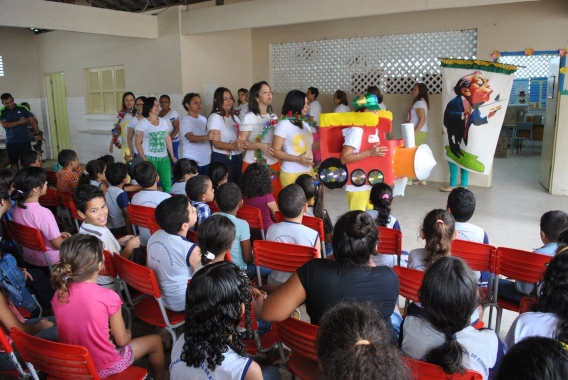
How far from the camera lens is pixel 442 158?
7.34 m

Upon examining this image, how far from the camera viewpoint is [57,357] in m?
1.65

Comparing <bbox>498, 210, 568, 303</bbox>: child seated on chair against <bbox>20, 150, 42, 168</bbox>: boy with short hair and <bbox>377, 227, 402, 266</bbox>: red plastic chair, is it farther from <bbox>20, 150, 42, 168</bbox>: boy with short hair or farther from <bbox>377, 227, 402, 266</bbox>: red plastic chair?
<bbox>20, 150, 42, 168</bbox>: boy with short hair

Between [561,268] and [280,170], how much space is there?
267 centimetres

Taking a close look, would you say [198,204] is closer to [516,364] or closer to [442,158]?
[516,364]

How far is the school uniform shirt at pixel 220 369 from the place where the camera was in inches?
57.5

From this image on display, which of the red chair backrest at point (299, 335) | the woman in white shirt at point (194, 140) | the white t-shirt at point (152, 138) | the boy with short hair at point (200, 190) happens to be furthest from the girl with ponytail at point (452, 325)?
the white t-shirt at point (152, 138)

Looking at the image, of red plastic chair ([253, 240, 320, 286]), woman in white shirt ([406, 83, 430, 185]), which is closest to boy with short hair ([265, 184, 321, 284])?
red plastic chair ([253, 240, 320, 286])

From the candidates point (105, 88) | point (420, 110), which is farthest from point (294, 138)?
point (105, 88)

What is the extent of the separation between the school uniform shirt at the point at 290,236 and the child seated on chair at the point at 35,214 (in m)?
1.40

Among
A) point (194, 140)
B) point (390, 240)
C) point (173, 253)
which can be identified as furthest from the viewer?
point (194, 140)

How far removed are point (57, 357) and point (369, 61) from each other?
6.88 metres

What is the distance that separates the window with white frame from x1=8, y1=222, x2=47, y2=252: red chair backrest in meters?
6.31

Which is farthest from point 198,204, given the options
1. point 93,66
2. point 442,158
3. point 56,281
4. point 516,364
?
point 93,66

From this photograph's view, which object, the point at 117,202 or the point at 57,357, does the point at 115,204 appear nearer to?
the point at 117,202
